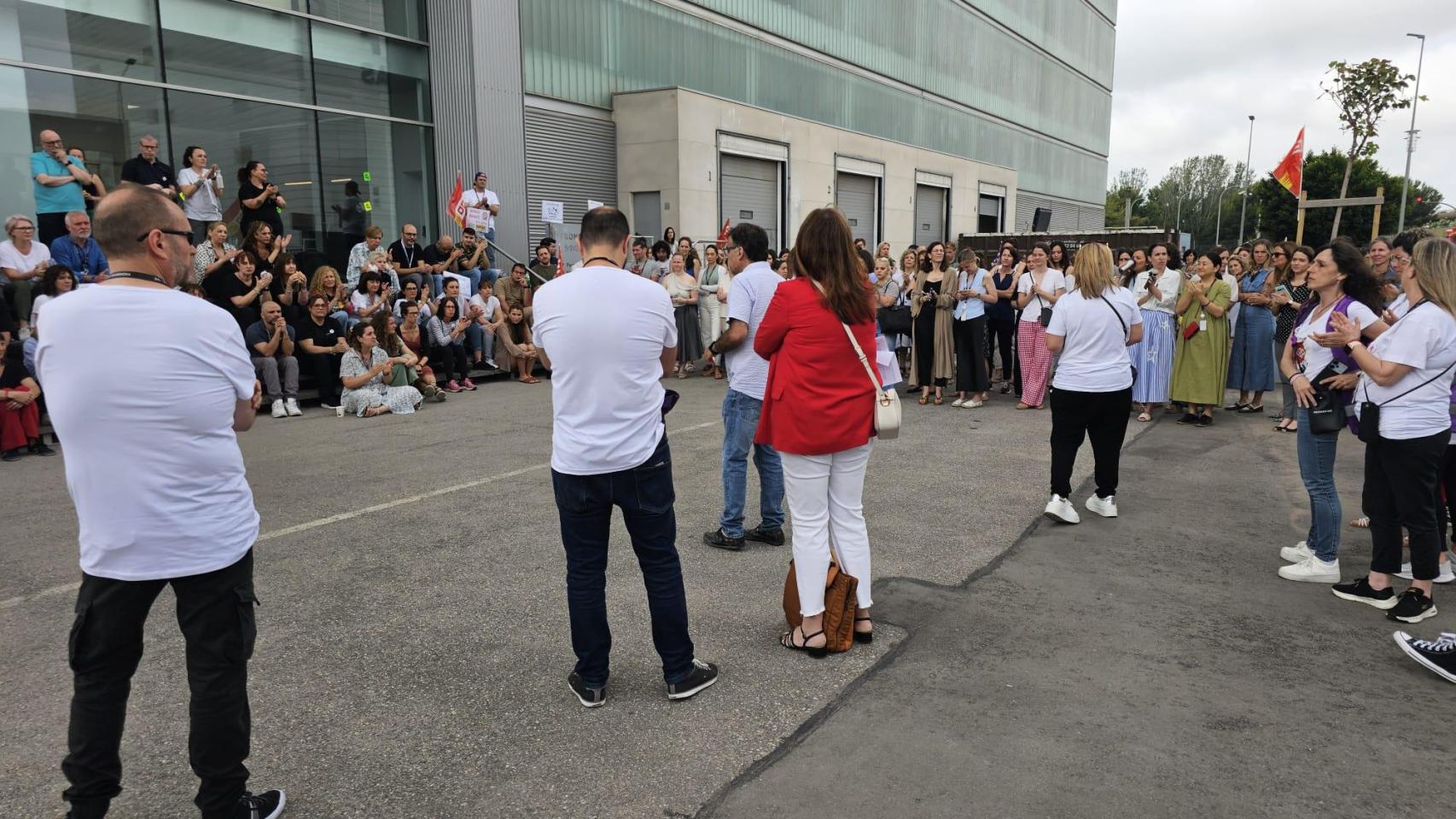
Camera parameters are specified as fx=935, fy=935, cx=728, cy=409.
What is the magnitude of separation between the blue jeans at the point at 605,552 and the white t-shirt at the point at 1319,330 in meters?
3.73

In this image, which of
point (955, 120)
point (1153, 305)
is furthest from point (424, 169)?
point (955, 120)

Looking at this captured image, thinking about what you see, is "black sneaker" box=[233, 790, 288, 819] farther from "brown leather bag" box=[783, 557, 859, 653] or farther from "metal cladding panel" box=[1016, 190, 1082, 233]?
"metal cladding panel" box=[1016, 190, 1082, 233]

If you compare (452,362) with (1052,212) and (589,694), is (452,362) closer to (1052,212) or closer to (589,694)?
(589,694)

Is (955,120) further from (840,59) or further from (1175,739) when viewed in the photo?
(1175,739)

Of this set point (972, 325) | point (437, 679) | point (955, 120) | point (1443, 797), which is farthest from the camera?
point (955, 120)

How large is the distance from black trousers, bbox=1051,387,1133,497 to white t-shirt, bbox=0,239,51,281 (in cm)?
1043

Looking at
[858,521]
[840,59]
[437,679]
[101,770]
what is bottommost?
[437,679]

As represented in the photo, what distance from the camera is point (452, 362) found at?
43.4 ft

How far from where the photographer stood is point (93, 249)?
10.6 meters

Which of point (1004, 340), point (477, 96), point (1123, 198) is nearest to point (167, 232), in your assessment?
point (1004, 340)

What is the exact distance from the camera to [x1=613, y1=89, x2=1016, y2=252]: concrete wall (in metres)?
20.7

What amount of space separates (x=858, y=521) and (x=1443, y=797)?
2.23 m

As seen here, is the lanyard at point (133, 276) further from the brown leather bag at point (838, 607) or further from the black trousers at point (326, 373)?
the black trousers at point (326, 373)

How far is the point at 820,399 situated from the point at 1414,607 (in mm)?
3199
